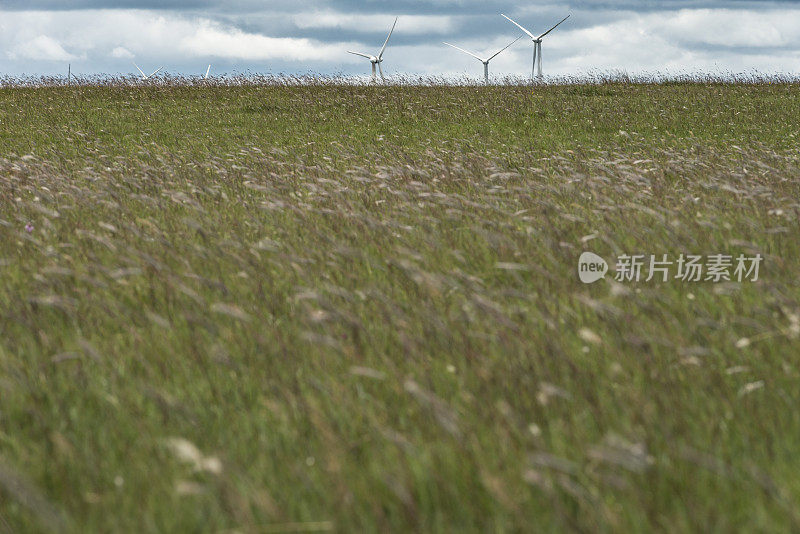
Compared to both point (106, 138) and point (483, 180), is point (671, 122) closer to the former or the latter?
point (483, 180)

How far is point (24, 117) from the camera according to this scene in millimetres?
20938

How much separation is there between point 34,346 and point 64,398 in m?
0.66

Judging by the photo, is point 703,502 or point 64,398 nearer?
point 703,502

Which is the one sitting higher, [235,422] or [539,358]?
[539,358]

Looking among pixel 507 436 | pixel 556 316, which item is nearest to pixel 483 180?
pixel 556 316

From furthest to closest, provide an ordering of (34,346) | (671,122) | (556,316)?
(671,122) < (556,316) < (34,346)

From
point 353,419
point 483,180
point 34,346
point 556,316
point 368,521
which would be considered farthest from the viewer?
point 483,180

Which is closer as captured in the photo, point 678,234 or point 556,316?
point 556,316

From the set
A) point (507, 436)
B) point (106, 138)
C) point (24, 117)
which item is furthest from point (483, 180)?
point (24, 117)

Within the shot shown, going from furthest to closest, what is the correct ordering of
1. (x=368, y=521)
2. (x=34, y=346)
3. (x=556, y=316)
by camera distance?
(x=556, y=316) → (x=34, y=346) → (x=368, y=521)

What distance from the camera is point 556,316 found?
4.04 metres

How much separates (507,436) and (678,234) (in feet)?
12.6

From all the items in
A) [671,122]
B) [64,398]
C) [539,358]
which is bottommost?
[64,398]

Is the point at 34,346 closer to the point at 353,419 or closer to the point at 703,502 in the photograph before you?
the point at 353,419
